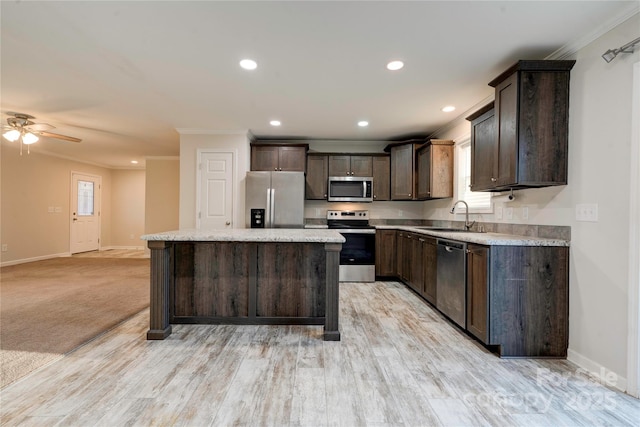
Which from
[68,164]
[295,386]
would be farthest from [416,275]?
[68,164]

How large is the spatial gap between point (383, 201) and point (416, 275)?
1.82 meters

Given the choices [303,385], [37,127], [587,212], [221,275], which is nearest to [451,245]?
[587,212]

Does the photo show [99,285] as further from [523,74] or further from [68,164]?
[523,74]

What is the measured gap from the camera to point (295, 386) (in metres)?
1.85

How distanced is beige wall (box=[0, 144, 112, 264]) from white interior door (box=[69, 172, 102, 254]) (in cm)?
15

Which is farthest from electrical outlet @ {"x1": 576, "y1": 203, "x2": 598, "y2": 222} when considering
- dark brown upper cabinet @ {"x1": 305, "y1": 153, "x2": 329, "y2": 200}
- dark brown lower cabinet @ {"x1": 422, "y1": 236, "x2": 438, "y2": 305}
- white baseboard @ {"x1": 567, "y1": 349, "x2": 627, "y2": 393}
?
dark brown upper cabinet @ {"x1": 305, "y1": 153, "x2": 329, "y2": 200}

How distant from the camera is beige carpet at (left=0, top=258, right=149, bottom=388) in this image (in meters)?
2.28

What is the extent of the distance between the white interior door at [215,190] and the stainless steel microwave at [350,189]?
1.69 meters

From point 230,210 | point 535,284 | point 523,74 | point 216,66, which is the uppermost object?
point 216,66

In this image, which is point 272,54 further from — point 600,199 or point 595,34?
point 600,199

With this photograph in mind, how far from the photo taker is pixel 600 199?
6.57 feet

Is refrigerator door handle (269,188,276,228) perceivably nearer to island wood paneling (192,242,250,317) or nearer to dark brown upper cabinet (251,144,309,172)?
dark brown upper cabinet (251,144,309,172)

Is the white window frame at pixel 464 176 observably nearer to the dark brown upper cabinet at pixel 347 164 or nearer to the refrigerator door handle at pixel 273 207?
the dark brown upper cabinet at pixel 347 164

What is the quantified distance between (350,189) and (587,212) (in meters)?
3.32
